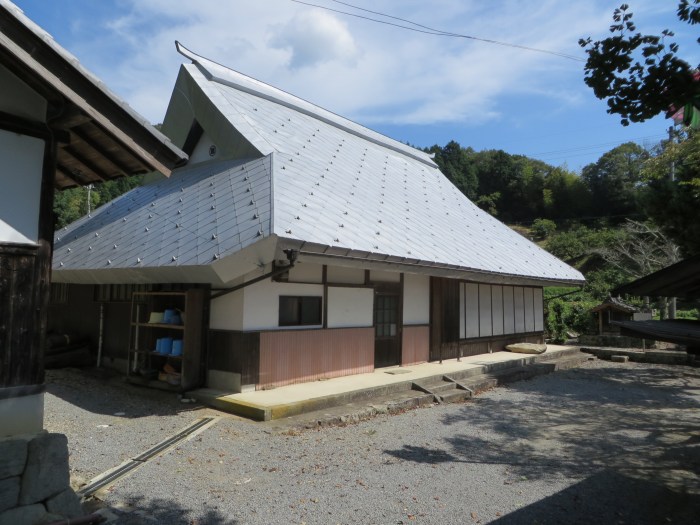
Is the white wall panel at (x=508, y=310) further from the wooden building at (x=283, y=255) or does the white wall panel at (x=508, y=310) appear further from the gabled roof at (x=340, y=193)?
the gabled roof at (x=340, y=193)

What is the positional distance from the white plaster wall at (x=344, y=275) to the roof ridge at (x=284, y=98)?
20.6 feet

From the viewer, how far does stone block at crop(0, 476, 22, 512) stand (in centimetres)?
321

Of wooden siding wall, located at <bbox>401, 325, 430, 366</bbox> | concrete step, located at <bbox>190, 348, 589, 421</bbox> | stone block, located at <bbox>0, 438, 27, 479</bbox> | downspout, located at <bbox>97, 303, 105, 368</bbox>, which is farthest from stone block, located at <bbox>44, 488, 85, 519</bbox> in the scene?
wooden siding wall, located at <bbox>401, 325, 430, 366</bbox>

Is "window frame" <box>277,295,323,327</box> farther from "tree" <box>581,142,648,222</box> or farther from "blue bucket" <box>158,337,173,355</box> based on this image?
"tree" <box>581,142,648,222</box>

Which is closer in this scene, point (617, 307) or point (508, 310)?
point (508, 310)

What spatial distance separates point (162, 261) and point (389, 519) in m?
5.57

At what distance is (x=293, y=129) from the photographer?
Answer: 12.3 metres

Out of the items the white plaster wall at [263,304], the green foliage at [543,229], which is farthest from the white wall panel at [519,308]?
the green foliage at [543,229]

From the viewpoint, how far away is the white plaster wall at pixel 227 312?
7746 mm

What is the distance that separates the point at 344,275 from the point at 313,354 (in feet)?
5.70

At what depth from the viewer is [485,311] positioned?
13.9m

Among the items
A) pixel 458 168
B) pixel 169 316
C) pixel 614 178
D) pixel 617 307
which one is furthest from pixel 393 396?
pixel 458 168

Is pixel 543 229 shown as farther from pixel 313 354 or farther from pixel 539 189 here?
pixel 313 354

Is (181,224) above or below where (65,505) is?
above
